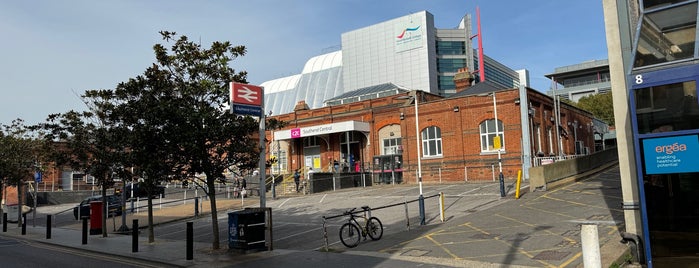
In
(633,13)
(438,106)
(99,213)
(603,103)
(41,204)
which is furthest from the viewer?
(603,103)

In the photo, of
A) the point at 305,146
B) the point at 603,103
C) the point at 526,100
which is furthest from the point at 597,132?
the point at 305,146

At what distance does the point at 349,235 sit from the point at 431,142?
22.7m

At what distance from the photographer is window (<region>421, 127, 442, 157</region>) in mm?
33844

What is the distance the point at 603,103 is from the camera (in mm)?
63438

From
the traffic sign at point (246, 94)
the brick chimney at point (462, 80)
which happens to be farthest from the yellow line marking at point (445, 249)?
the brick chimney at point (462, 80)

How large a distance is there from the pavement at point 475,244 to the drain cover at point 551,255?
0.02 meters

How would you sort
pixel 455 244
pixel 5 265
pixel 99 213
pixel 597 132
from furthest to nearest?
pixel 597 132
pixel 99 213
pixel 5 265
pixel 455 244

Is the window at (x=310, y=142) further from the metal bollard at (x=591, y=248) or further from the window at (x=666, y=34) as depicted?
the metal bollard at (x=591, y=248)

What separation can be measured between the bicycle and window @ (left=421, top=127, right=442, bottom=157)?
21429 millimetres

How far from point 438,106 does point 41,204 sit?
3491cm

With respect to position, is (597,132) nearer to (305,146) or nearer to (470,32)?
(305,146)

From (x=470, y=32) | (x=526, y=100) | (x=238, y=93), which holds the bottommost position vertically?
(x=238, y=93)

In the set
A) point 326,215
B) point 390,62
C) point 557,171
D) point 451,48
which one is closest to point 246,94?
point 326,215

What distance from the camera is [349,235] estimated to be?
1238cm
